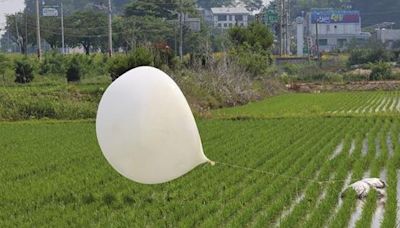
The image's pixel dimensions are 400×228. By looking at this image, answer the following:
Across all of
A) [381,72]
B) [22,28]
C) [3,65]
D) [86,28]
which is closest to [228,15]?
[86,28]

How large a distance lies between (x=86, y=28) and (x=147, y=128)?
175ft

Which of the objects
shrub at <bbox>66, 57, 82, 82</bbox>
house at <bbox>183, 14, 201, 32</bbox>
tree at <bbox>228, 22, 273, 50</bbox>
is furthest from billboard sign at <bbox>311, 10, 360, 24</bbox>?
shrub at <bbox>66, 57, 82, 82</bbox>

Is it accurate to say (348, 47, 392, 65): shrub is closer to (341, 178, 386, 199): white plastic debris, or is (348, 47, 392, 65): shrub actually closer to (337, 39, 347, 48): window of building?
(337, 39, 347, 48): window of building

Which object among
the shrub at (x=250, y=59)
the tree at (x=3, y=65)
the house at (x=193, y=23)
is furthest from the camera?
the house at (x=193, y=23)

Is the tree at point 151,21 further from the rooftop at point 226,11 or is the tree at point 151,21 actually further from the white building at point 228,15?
the rooftop at point 226,11

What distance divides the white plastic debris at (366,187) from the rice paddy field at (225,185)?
0.34 ft

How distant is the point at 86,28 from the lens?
57.7 metres

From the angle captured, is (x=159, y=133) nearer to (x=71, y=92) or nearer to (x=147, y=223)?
(x=147, y=223)

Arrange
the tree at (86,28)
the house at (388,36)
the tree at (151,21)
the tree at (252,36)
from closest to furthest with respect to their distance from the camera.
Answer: the tree at (252,36) < the tree at (151,21) < the tree at (86,28) < the house at (388,36)

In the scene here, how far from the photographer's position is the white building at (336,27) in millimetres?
84812

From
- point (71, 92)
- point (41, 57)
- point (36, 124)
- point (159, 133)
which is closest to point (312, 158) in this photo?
point (159, 133)

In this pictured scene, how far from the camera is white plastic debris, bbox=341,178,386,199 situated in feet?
26.0

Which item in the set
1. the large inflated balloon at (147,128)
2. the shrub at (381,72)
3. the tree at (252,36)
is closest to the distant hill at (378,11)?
the shrub at (381,72)

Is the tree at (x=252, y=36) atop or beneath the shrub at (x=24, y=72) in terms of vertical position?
atop
